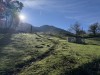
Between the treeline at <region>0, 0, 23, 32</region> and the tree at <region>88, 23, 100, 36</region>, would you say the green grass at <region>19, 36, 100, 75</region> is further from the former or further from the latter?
the tree at <region>88, 23, 100, 36</region>

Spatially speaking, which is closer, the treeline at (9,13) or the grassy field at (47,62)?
the grassy field at (47,62)

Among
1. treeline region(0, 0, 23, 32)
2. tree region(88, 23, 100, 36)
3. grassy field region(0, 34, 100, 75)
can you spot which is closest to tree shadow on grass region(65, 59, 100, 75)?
grassy field region(0, 34, 100, 75)

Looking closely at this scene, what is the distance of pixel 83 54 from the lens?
54.3m

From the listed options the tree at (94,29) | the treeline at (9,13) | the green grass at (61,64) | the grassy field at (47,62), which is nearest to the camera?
the green grass at (61,64)

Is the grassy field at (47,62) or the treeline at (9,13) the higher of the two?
the treeline at (9,13)

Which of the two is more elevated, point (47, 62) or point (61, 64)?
point (47, 62)

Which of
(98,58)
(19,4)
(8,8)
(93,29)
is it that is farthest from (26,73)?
(93,29)

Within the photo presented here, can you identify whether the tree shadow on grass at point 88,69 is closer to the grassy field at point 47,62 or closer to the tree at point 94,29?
the grassy field at point 47,62

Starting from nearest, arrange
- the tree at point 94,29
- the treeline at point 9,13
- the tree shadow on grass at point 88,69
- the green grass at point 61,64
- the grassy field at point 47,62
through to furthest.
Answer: the green grass at point 61,64
the grassy field at point 47,62
the tree shadow on grass at point 88,69
the treeline at point 9,13
the tree at point 94,29

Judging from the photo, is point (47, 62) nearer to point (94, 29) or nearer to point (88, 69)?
point (88, 69)

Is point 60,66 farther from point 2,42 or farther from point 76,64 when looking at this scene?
point 2,42

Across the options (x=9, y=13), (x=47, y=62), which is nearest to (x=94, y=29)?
(x=9, y=13)

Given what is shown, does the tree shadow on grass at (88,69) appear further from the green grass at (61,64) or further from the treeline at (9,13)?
the treeline at (9,13)

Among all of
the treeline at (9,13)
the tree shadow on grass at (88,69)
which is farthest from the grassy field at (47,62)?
the treeline at (9,13)
